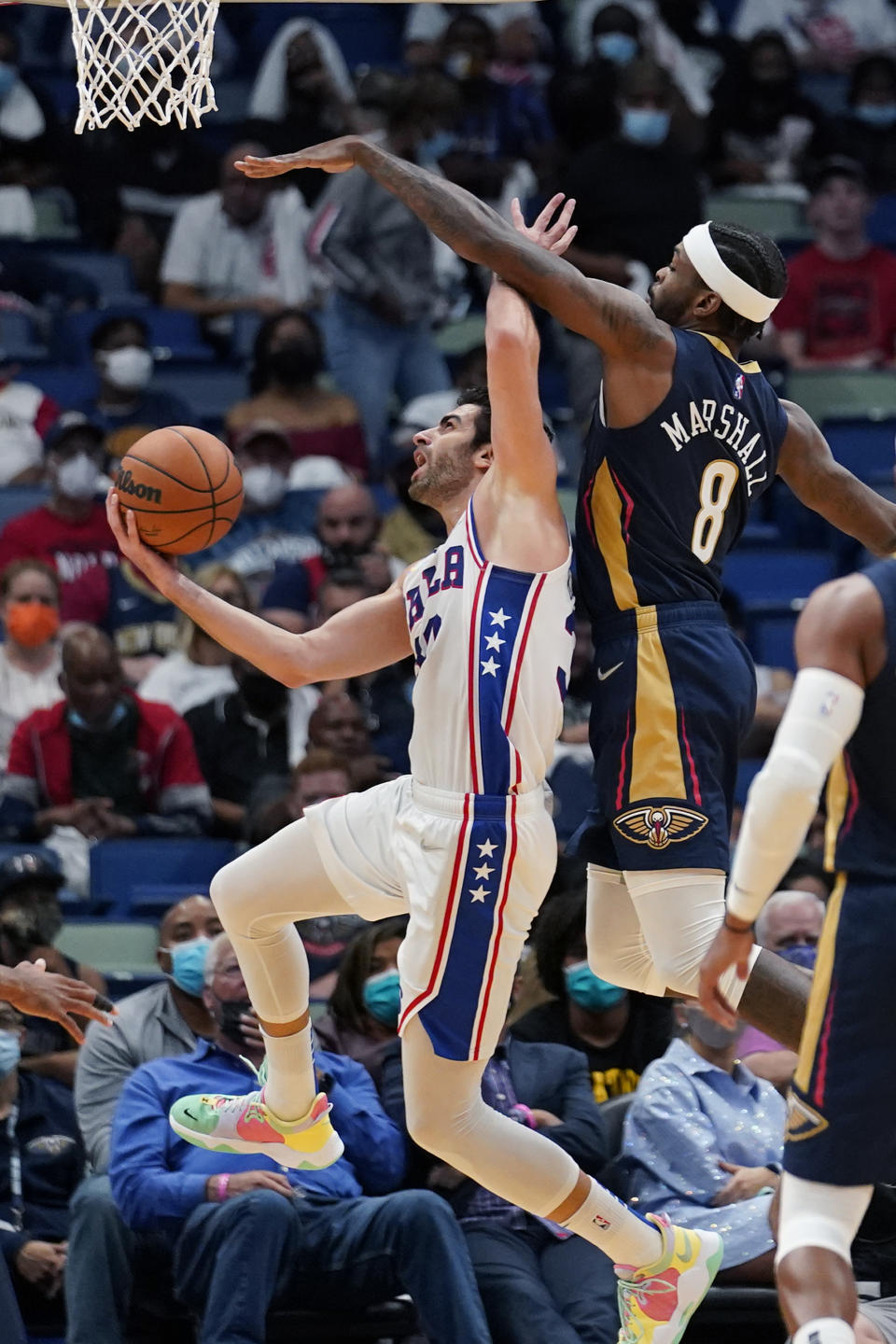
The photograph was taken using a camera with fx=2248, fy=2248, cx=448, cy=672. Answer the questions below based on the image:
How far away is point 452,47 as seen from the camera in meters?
15.3

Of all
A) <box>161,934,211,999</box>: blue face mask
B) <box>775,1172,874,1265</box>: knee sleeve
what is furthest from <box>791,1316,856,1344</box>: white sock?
<box>161,934,211,999</box>: blue face mask

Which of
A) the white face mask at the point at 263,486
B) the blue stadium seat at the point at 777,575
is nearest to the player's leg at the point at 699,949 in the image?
the white face mask at the point at 263,486

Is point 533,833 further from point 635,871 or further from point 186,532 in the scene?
point 186,532

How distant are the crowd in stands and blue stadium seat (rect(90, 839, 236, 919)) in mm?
51

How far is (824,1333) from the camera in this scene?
486 cm

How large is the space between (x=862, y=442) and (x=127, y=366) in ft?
14.4

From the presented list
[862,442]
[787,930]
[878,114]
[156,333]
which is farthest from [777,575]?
[878,114]

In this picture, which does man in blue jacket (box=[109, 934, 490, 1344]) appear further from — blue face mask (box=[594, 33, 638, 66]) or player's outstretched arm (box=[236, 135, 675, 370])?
blue face mask (box=[594, 33, 638, 66])

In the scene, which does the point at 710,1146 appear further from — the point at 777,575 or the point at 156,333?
the point at 156,333

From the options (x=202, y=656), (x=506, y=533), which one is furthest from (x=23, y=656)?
(x=506, y=533)

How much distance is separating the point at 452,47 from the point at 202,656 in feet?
19.7

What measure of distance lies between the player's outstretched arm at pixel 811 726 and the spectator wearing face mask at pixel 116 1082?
3073 millimetres

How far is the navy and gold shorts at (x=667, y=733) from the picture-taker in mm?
5840

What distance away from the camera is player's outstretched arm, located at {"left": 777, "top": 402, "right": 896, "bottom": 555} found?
20.8ft
